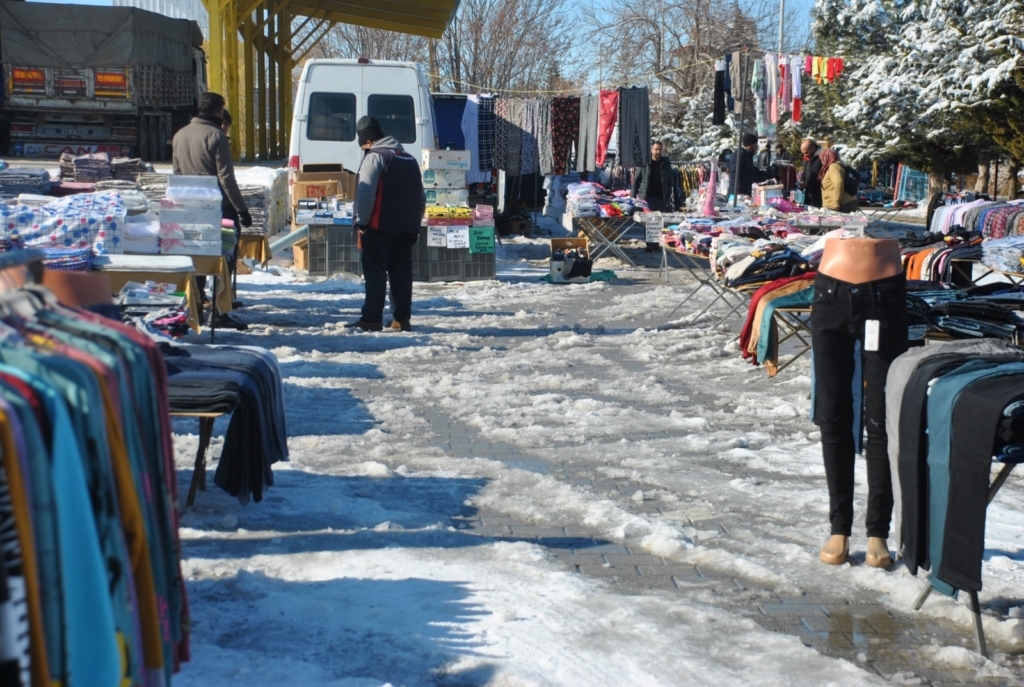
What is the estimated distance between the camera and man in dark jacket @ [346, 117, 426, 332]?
10.3 metres

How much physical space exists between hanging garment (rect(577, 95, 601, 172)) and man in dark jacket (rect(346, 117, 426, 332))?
8.51 meters

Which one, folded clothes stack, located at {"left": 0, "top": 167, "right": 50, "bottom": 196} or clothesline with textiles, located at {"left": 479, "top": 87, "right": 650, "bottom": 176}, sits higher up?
clothesline with textiles, located at {"left": 479, "top": 87, "right": 650, "bottom": 176}

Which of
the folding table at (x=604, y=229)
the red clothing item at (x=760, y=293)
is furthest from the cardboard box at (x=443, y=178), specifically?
the red clothing item at (x=760, y=293)

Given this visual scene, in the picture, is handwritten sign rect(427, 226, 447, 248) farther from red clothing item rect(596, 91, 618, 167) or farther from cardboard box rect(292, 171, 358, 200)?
red clothing item rect(596, 91, 618, 167)

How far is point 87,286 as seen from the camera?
3.09 m

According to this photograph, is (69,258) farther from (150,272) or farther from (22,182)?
(22,182)

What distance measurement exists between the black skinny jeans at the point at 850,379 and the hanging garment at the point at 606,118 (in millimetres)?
13987

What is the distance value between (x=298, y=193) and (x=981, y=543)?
1168 cm

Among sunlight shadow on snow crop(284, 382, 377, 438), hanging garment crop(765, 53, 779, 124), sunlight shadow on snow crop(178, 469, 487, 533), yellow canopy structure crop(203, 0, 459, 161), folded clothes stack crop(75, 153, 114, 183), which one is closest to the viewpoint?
sunlight shadow on snow crop(178, 469, 487, 533)

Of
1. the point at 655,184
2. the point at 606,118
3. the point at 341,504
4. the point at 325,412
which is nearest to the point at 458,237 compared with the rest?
the point at 606,118

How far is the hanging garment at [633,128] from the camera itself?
18.3m

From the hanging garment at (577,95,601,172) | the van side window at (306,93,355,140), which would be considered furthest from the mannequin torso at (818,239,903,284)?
the hanging garment at (577,95,601,172)

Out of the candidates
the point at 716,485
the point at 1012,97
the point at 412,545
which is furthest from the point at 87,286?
the point at 1012,97

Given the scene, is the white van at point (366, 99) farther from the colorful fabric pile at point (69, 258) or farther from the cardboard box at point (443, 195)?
the colorful fabric pile at point (69, 258)
